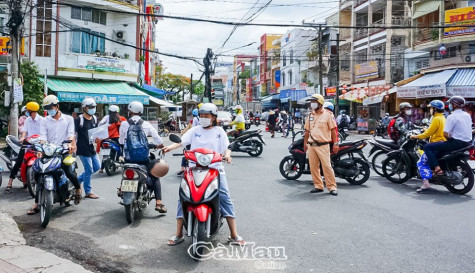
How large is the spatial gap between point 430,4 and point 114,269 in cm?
2946

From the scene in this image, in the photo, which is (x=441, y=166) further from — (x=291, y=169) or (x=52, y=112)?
(x=52, y=112)

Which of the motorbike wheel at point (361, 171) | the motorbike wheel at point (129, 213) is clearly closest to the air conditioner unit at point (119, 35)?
the motorbike wheel at point (361, 171)

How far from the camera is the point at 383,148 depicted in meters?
10.2

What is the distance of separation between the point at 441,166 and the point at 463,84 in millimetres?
18298

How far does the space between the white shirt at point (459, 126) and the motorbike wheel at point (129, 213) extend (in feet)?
19.1

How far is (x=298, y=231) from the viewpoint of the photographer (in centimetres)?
572

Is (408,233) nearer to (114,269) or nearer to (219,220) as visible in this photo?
(219,220)

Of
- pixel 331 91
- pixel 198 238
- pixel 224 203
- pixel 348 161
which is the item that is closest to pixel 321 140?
pixel 348 161

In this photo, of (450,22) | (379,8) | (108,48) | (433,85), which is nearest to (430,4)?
(450,22)

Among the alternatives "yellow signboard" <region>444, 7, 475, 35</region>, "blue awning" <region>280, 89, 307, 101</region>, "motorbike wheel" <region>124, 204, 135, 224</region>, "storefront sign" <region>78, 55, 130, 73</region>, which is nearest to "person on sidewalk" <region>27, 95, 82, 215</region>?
"motorbike wheel" <region>124, 204, 135, 224</region>

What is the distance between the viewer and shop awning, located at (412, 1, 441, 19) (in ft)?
92.4

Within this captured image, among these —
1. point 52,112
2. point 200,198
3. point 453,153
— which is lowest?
point 200,198

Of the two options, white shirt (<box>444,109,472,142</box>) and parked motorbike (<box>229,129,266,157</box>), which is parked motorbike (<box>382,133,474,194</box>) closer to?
white shirt (<box>444,109,472,142</box>)

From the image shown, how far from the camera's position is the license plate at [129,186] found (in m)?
5.80
